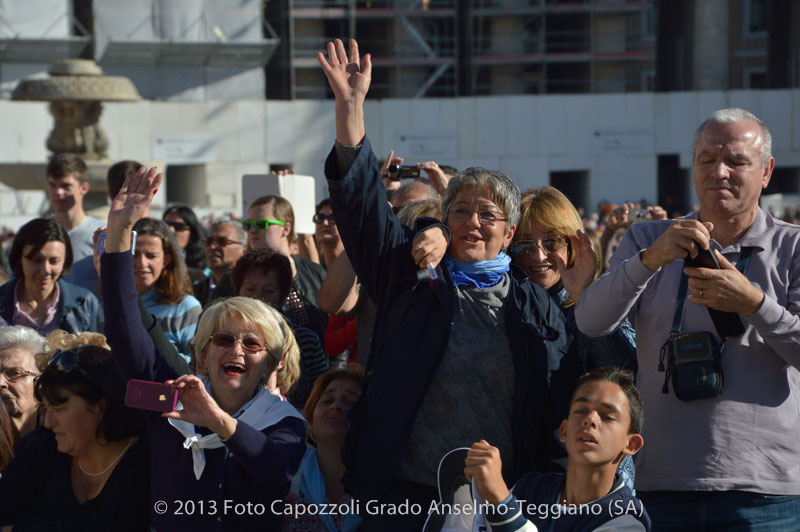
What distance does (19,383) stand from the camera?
4.66m

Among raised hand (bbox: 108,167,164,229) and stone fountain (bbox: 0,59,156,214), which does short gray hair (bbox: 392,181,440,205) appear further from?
stone fountain (bbox: 0,59,156,214)

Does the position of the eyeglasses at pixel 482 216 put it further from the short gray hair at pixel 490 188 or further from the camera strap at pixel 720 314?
the camera strap at pixel 720 314

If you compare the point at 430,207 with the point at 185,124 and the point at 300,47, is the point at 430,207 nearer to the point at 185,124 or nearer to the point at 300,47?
the point at 185,124

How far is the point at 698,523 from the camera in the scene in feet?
11.6

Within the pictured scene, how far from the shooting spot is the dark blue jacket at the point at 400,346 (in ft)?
11.8

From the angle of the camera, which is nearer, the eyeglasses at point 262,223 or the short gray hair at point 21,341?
the short gray hair at point 21,341

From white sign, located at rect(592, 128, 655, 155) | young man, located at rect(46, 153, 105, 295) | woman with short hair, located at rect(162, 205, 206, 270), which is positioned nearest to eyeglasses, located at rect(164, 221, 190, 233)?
woman with short hair, located at rect(162, 205, 206, 270)

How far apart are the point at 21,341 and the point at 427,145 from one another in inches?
1110

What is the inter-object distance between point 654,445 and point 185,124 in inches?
1170

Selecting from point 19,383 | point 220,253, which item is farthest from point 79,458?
point 220,253

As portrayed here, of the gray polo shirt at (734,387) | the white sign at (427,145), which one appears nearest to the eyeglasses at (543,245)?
the gray polo shirt at (734,387)

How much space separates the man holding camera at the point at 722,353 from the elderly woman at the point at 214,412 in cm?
111

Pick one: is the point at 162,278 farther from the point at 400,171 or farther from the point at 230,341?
the point at 230,341

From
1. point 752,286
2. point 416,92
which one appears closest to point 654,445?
point 752,286
